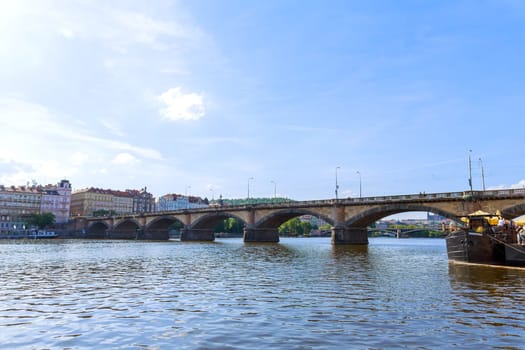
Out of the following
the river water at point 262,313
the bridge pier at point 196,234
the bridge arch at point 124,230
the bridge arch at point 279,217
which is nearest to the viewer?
the river water at point 262,313

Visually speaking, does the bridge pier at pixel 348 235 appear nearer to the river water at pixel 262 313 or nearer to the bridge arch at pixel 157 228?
the river water at pixel 262 313

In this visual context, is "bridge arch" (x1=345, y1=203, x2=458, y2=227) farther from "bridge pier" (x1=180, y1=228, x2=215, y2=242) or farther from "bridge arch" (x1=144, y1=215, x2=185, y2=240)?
"bridge arch" (x1=144, y1=215, x2=185, y2=240)

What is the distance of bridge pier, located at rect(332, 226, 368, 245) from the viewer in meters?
79.9

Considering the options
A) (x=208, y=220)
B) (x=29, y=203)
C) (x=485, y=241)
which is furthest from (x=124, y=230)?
(x=485, y=241)

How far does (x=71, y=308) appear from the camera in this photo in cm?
1631

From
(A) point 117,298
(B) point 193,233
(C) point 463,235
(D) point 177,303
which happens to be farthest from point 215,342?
(B) point 193,233

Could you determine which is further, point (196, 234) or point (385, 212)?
point (196, 234)

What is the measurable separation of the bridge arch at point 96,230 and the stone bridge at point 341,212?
28.6 metres

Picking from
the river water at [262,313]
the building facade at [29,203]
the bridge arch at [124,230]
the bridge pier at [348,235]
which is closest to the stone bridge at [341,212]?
the bridge pier at [348,235]

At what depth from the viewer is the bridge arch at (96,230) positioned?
160m

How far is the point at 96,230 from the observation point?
163 metres

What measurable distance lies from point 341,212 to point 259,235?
2624cm

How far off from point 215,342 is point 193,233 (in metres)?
111

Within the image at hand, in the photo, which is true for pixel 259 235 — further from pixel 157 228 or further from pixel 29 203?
pixel 29 203
